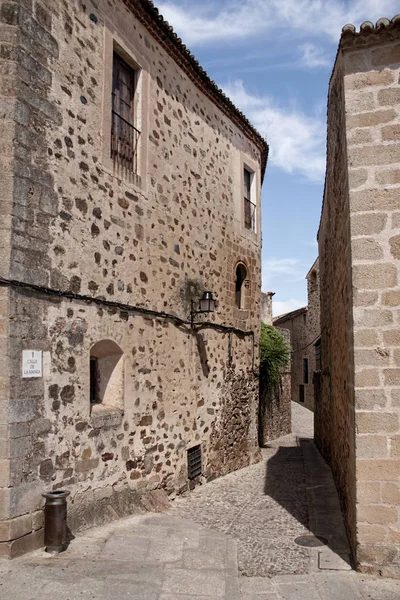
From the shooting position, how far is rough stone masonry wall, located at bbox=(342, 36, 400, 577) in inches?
189

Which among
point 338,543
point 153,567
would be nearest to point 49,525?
point 153,567

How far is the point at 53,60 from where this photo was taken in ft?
19.5

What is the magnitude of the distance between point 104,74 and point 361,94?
10.8 ft

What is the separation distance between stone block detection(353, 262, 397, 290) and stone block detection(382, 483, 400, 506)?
1782 mm

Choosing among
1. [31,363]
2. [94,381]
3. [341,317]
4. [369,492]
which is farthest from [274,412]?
[31,363]

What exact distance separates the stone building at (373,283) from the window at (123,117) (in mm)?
3060

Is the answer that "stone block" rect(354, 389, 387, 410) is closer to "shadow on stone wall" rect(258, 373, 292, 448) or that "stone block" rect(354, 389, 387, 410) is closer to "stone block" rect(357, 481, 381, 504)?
"stone block" rect(357, 481, 381, 504)

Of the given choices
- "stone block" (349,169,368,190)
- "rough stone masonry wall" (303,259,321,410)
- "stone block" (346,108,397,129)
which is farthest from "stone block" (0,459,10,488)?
"rough stone masonry wall" (303,259,321,410)

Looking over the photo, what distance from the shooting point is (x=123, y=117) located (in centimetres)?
744

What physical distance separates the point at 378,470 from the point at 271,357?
10607mm

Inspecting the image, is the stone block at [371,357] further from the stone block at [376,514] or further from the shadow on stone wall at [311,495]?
the shadow on stone wall at [311,495]

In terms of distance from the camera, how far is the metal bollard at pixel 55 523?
5.12 m

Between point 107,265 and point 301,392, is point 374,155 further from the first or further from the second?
point 301,392

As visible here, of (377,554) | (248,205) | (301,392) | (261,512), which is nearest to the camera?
(377,554)
